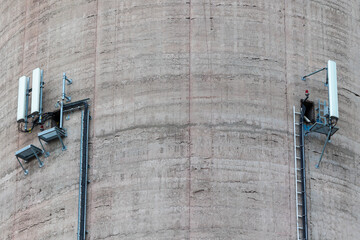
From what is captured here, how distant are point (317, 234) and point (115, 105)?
24.0 ft

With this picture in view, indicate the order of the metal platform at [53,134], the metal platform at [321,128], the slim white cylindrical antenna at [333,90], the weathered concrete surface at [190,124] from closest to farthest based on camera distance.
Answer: the weathered concrete surface at [190,124] < the slim white cylindrical antenna at [333,90] < the metal platform at [321,128] < the metal platform at [53,134]

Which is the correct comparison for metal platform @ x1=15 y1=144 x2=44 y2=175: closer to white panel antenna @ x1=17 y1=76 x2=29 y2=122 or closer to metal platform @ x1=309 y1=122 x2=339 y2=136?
white panel antenna @ x1=17 y1=76 x2=29 y2=122

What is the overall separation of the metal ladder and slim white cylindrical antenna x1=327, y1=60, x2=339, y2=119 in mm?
1075

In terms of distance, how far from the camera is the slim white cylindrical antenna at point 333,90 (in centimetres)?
4072

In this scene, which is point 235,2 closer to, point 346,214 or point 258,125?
point 258,125

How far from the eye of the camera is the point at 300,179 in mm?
40469

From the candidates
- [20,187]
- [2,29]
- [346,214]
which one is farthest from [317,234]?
[2,29]

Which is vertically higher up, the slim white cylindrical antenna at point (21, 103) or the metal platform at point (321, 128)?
the slim white cylindrical antenna at point (21, 103)

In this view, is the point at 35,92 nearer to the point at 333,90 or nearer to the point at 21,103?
the point at 21,103

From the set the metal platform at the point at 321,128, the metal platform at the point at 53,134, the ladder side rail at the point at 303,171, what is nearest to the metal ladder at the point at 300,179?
the ladder side rail at the point at 303,171

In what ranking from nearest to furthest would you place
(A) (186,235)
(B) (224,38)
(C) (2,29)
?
(A) (186,235) → (B) (224,38) → (C) (2,29)

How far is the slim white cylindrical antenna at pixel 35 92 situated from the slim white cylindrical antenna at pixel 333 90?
9.12m

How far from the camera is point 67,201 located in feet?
134

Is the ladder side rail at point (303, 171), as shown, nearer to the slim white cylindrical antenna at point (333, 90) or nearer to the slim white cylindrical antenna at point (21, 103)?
the slim white cylindrical antenna at point (333, 90)
